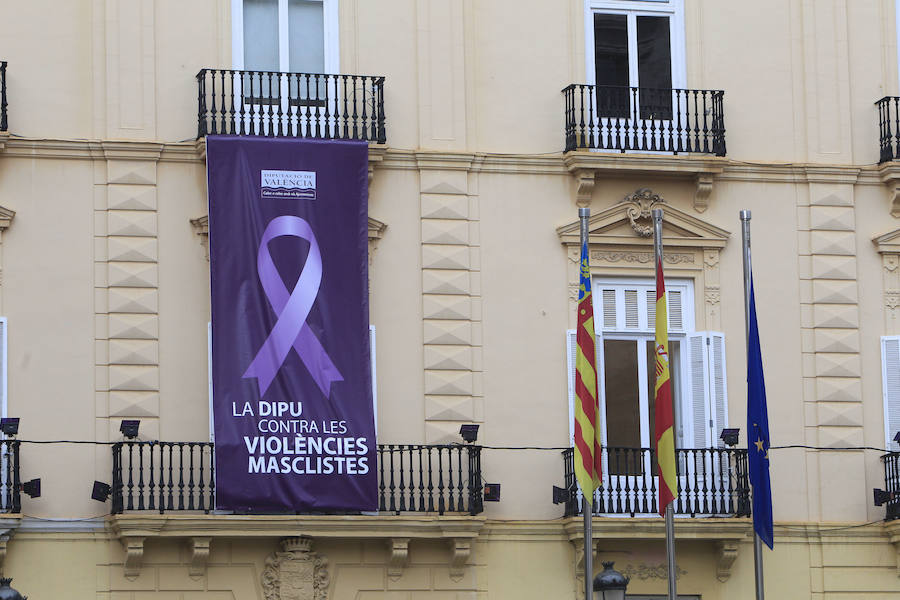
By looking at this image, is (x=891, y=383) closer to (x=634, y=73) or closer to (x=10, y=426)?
(x=634, y=73)

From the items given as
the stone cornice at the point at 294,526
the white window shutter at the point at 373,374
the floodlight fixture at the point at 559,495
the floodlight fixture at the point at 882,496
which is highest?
the white window shutter at the point at 373,374

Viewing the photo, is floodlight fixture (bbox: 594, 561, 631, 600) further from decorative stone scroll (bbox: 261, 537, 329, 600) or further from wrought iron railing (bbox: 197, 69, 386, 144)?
wrought iron railing (bbox: 197, 69, 386, 144)

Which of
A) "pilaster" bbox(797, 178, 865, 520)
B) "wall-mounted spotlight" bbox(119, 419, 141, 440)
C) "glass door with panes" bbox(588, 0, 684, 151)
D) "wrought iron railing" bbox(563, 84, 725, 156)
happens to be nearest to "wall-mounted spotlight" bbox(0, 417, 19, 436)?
"wall-mounted spotlight" bbox(119, 419, 141, 440)

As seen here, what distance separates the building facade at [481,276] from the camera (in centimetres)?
2409

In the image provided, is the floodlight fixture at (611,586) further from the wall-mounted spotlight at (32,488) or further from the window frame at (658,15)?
the window frame at (658,15)

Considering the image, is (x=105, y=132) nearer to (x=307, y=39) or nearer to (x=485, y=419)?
(x=307, y=39)

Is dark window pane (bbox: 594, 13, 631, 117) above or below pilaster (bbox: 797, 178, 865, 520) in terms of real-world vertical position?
above

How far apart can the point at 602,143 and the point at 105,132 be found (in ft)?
19.7

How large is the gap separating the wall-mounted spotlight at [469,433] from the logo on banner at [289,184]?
10.7 feet

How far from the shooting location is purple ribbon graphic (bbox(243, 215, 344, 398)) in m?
24.5

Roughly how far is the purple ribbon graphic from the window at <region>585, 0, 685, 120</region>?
4561mm

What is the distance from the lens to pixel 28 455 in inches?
940

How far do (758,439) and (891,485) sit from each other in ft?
8.41

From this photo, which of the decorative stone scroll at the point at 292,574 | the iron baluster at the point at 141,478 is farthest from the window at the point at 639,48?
the iron baluster at the point at 141,478
